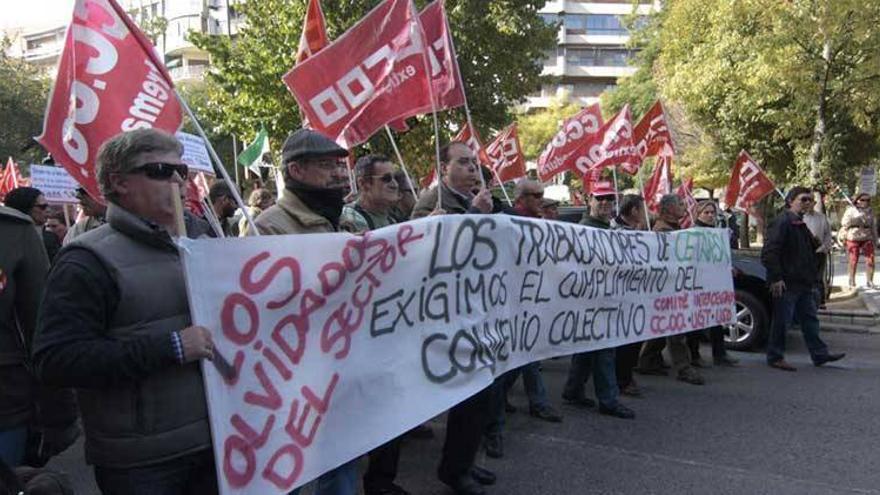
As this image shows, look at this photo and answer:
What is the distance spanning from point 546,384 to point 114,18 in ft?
16.0

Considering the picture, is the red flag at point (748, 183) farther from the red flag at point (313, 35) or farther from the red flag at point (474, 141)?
the red flag at point (313, 35)

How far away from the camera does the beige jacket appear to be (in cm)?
291

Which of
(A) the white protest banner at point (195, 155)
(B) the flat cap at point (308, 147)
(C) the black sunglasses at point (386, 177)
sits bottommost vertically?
(C) the black sunglasses at point (386, 177)

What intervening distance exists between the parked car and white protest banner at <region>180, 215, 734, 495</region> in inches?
131

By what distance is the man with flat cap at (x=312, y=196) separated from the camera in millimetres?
2916

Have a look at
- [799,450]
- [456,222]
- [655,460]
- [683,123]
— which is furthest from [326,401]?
[683,123]

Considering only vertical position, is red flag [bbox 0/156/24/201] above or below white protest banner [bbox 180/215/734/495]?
above

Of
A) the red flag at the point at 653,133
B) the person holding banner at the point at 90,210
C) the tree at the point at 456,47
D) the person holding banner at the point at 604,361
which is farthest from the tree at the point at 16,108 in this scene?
the person holding banner at the point at 604,361

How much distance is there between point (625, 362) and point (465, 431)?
263 centimetres

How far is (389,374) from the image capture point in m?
3.10

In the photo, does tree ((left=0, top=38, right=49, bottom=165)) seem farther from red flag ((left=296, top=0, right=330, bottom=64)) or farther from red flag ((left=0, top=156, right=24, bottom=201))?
red flag ((left=296, top=0, right=330, bottom=64))

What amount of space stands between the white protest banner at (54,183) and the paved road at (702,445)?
9.81 feet

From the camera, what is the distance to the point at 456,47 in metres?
18.6

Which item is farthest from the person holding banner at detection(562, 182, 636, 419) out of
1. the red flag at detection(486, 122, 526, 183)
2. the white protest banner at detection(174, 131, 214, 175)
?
the red flag at detection(486, 122, 526, 183)
